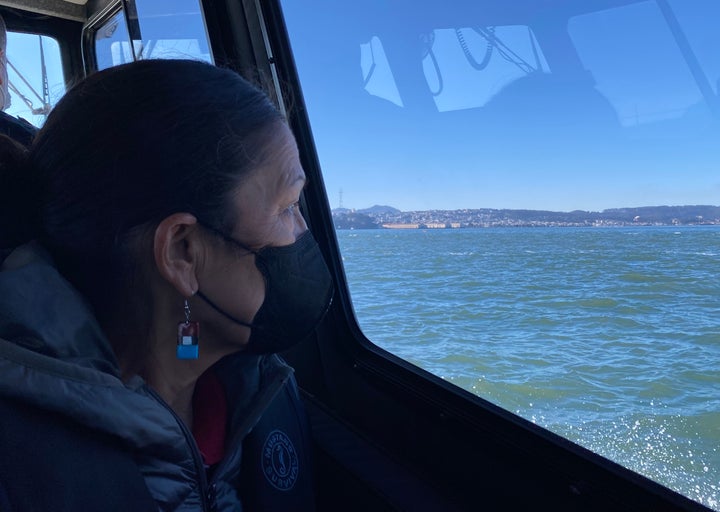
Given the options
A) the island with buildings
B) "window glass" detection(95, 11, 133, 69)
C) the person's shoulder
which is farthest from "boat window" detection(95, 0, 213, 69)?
the person's shoulder

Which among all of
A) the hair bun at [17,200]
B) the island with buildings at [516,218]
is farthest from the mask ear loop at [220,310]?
the island with buildings at [516,218]

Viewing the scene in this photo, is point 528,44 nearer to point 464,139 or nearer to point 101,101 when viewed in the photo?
point 464,139

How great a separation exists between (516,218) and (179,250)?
1504 mm

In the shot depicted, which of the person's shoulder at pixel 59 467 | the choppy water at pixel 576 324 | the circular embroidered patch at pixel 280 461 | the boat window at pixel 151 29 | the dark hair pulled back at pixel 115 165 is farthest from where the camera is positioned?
the boat window at pixel 151 29

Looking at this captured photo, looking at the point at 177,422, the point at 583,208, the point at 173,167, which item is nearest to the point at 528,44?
the point at 583,208

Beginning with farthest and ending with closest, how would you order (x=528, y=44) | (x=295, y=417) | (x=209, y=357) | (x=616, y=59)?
(x=528, y=44) < (x=616, y=59) < (x=295, y=417) < (x=209, y=357)

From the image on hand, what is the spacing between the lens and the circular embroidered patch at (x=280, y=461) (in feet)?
4.12

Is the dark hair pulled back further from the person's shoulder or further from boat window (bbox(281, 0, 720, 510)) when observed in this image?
boat window (bbox(281, 0, 720, 510))

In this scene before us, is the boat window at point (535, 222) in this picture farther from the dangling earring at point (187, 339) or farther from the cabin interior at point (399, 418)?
the dangling earring at point (187, 339)

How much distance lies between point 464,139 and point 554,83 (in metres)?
1.03

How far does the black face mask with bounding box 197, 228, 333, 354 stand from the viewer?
3.51ft

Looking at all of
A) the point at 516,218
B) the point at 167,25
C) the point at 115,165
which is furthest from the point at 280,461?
the point at 167,25

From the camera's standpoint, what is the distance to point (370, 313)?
7.83 ft

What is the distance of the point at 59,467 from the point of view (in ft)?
2.22
